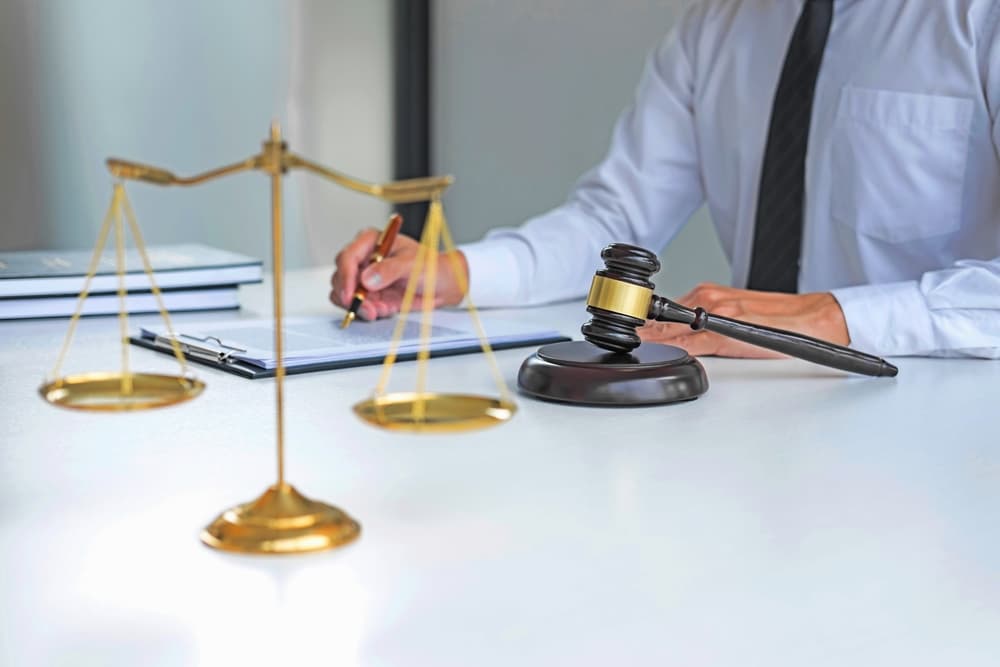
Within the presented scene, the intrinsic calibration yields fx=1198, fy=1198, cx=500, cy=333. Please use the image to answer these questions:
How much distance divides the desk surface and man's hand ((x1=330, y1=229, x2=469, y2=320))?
0.44 meters

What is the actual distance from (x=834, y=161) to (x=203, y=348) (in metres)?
1.10

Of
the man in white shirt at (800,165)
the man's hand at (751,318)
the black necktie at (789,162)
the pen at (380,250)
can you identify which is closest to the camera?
the man's hand at (751,318)

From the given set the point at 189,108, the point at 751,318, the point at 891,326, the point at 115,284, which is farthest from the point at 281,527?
the point at 189,108

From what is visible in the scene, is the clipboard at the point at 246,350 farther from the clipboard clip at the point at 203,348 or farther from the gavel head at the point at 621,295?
the gavel head at the point at 621,295

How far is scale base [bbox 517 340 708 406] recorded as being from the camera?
105 cm

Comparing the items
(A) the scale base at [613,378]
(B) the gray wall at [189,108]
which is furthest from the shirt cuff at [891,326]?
(B) the gray wall at [189,108]

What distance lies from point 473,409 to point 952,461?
0.46 meters

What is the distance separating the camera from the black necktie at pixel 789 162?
187cm

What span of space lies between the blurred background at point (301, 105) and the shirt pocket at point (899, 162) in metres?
1.05

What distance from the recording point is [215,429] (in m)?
0.96

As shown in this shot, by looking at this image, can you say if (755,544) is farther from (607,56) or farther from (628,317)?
(607,56)

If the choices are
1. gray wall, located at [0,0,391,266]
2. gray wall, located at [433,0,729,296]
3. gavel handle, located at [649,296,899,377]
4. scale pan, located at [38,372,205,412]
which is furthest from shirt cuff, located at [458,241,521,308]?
gray wall, located at [0,0,391,266]

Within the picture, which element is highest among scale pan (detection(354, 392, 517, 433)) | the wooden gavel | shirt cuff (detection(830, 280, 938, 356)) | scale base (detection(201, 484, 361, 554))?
scale pan (detection(354, 392, 517, 433))

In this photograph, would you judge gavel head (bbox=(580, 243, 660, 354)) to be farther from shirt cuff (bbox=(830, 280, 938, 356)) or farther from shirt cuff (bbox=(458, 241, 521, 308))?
shirt cuff (bbox=(458, 241, 521, 308))
